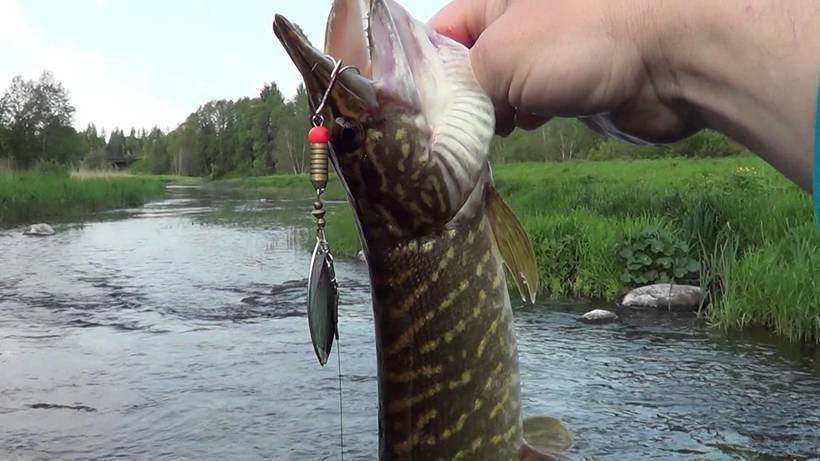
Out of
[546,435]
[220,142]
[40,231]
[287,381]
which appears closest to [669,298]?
[287,381]

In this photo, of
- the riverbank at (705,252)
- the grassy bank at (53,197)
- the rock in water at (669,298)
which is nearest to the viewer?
the riverbank at (705,252)

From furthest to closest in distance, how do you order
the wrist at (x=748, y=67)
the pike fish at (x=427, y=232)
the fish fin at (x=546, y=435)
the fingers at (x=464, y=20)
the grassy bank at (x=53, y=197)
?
the grassy bank at (x=53, y=197) → the fish fin at (x=546, y=435) → the fingers at (x=464, y=20) → the pike fish at (x=427, y=232) → the wrist at (x=748, y=67)

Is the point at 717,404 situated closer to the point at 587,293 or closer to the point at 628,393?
the point at 628,393

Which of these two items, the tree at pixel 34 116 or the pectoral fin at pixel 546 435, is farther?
the tree at pixel 34 116

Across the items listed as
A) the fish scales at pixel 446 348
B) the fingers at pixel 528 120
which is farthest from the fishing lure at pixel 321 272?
the fingers at pixel 528 120

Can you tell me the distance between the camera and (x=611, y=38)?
5.11 feet

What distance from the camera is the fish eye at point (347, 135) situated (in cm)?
171

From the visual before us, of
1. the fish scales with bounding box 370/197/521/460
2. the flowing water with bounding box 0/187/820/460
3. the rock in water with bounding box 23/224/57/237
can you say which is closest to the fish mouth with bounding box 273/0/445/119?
the fish scales with bounding box 370/197/521/460

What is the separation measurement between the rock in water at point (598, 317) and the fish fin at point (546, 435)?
22.3ft

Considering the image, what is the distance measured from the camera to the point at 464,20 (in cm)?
188

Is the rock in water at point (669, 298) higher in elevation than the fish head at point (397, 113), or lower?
lower

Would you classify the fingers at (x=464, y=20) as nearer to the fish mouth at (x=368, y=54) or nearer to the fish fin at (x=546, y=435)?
the fish mouth at (x=368, y=54)

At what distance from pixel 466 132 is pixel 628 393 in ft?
17.3

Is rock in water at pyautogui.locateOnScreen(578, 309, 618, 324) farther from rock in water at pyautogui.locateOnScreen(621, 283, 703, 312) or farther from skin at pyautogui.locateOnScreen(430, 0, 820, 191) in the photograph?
skin at pyautogui.locateOnScreen(430, 0, 820, 191)
